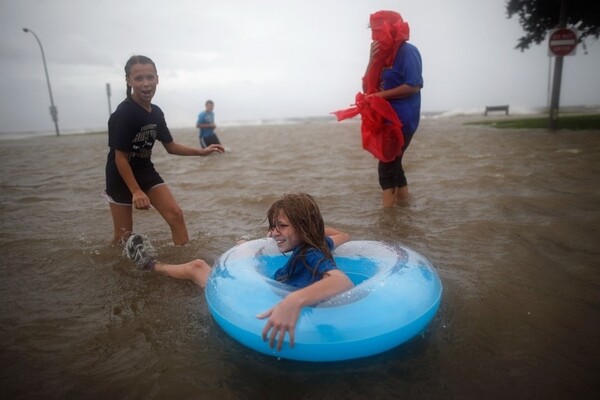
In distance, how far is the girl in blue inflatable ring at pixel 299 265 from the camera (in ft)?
6.07

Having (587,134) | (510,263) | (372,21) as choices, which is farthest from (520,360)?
(587,134)

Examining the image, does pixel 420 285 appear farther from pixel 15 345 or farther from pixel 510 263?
pixel 15 345

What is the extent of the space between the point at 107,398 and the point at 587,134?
12072mm

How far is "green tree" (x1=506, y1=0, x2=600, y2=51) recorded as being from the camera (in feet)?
38.1

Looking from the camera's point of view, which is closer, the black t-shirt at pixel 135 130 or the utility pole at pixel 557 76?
the black t-shirt at pixel 135 130

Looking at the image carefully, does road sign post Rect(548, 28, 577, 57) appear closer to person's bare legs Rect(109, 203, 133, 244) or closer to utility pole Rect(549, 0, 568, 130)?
utility pole Rect(549, 0, 568, 130)

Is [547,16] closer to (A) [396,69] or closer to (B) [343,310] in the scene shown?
(A) [396,69]

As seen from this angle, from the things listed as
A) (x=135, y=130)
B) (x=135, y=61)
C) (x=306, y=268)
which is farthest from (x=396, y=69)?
(x=306, y=268)

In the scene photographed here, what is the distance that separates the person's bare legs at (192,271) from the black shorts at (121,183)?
799mm

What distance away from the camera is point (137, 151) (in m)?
3.41

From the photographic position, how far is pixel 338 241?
280 cm

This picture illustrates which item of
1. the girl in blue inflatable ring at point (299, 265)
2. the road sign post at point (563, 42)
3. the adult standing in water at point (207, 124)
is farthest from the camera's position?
the adult standing in water at point (207, 124)

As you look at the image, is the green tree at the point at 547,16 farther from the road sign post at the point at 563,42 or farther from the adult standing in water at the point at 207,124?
the adult standing in water at the point at 207,124

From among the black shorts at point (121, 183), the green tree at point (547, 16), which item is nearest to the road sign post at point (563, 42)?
the green tree at point (547, 16)
